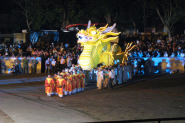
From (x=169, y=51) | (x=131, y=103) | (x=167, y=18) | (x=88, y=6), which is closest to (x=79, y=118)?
(x=131, y=103)

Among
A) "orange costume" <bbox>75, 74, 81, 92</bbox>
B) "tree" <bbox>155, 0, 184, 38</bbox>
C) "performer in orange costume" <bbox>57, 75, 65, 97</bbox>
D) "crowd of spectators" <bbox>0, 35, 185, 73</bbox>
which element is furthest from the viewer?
"tree" <bbox>155, 0, 184, 38</bbox>

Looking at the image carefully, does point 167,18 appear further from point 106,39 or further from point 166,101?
point 166,101

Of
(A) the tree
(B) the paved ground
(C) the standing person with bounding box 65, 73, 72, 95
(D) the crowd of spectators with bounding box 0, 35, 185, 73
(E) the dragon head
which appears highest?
(A) the tree

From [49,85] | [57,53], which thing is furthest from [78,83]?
[57,53]

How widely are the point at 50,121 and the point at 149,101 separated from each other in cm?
502

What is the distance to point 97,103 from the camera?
1135cm

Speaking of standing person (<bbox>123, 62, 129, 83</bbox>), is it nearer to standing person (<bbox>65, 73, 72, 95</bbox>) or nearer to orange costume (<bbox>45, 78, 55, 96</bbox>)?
standing person (<bbox>65, 73, 72, 95</bbox>)

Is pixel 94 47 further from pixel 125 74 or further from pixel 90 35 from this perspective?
pixel 125 74

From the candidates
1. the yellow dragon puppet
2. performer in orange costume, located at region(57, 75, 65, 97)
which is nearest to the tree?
the yellow dragon puppet

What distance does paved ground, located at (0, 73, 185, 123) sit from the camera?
9.40 m

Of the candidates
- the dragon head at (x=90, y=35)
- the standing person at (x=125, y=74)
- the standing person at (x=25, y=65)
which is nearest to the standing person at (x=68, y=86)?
the dragon head at (x=90, y=35)

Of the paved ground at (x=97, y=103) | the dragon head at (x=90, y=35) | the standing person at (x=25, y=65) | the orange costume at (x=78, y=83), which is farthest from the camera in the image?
the standing person at (x=25, y=65)

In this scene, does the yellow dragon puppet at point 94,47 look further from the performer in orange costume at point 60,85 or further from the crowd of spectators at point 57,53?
the performer in orange costume at point 60,85

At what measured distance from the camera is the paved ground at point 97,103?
9398 mm
